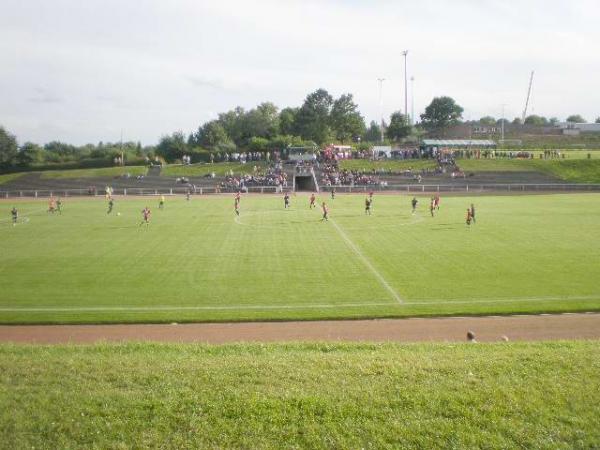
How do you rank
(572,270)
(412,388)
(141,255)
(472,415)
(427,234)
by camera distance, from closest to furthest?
1. (472,415)
2. (412,388)
3. (572,270)
4. (141,255)
5. (427,234)

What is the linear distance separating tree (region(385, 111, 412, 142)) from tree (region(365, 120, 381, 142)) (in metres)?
20.7

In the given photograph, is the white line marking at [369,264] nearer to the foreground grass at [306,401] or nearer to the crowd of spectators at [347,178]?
the foreground grass at [306,401]

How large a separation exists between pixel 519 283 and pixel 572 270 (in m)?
3.67

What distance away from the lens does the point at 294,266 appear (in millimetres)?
26469

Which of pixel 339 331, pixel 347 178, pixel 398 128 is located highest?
pixel 398 128

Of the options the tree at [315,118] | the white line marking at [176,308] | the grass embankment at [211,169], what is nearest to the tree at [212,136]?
the tree at [315,118]

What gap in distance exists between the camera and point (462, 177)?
74625 millimetres

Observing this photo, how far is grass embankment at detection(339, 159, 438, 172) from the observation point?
3243 inches

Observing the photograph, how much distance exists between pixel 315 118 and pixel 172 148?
33.0m

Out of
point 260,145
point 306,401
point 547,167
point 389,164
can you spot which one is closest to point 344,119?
point 260,145

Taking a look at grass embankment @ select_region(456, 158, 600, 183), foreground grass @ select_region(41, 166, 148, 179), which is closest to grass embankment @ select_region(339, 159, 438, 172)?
grass embankment @ select_region(456, 158, 600, 183)

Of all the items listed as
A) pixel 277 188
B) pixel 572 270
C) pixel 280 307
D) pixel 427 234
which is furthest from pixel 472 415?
pixel 277 188

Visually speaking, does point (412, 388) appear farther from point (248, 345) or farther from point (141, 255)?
point (141, 255)

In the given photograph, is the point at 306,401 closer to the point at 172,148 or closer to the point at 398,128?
the point at 172,148
